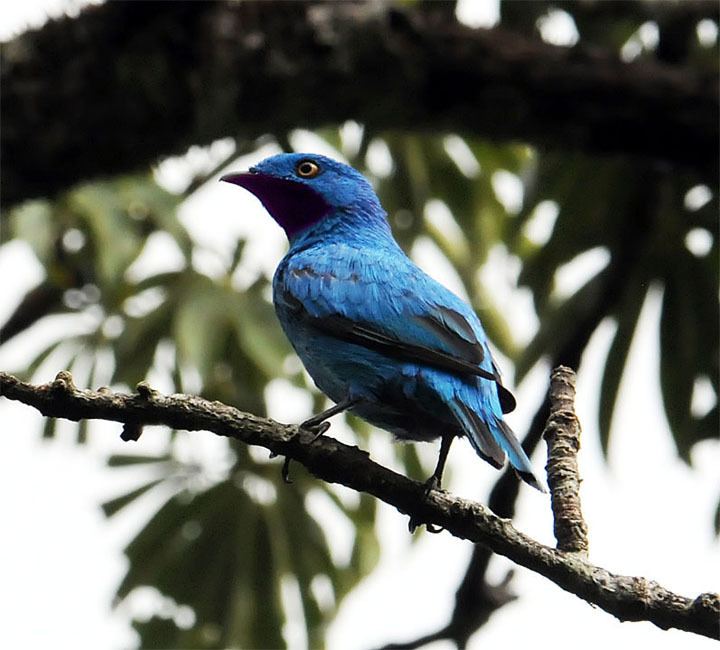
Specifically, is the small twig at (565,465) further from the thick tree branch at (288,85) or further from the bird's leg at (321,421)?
the thick tree branch at (288,85)

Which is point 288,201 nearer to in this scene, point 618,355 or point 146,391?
point 618,355

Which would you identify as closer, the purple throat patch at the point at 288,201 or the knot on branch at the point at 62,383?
the knot on branch at the point at 62,383

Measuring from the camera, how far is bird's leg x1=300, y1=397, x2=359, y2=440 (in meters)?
3.69

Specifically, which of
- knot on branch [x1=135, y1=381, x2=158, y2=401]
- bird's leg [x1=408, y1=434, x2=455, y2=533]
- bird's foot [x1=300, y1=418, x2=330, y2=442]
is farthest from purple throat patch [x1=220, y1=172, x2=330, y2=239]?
knot on branch [x1=135, y1=381, x2=158, y2=401]

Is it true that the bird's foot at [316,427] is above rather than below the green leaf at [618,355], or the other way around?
below

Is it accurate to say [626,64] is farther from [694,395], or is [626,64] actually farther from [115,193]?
[115,193]

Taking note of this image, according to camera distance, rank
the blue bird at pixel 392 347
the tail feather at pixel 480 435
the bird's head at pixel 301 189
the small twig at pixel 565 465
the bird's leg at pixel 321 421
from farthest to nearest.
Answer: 1. the bird's head at pixel 301 189
2. the blue bird at pixel 392 347
3. the tail feather at pixel 480 435
4. the bird's leg at pixel 321 421
5. the small twig at pixel 565 465

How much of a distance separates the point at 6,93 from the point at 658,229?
384cm

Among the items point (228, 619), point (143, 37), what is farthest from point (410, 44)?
point (228, 619)

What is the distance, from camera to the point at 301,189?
18.7ft

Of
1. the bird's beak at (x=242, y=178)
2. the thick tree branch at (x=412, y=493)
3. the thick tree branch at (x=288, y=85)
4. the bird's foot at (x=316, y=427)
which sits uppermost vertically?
the thick tree branch at (x=288, y=85)

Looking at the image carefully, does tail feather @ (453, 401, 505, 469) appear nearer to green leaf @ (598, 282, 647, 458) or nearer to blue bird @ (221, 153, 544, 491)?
blue bird @ (221, 153, 544, 491)

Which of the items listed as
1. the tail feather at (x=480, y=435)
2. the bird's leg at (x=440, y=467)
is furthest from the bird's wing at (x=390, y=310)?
the bird's leg at (x=440, y=467)

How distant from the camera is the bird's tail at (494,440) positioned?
3.74m
